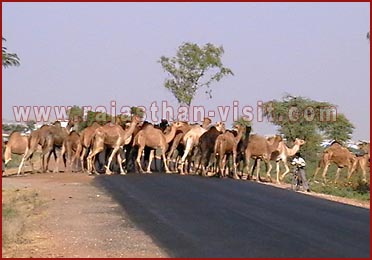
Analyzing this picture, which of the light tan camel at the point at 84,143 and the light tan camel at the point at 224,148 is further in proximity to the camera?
the light tan camel at the point at 84,143

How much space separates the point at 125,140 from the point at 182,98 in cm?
2370

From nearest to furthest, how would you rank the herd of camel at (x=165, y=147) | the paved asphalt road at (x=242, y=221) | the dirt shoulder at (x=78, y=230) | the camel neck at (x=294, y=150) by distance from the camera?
the paved asphalt road at (x=242, y=221)
the dirt shoulder at (x=78, y=230)
the herd of camel at (x=165, y=147)
the camel neck at (x=294, y=150)

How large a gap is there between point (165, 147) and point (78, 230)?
20.1 m

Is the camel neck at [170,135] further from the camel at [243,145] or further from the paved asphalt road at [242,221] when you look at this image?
the paved asphalt road at [242,221]

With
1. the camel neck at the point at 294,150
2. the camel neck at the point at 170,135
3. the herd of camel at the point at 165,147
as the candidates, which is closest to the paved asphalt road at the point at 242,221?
the herd of camel at the point at 165,147

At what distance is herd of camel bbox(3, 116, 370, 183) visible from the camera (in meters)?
35.7

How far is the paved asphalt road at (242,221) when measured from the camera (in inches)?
530

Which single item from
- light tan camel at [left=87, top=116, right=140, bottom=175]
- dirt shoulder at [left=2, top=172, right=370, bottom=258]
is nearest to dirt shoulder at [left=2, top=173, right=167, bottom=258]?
dirt shoulder at [left=2, top=172, right=370, bottom=258]

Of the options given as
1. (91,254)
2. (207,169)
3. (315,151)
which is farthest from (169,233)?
(315,151)

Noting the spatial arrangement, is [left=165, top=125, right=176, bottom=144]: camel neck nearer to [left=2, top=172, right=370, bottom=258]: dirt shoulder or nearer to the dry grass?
[left=2, top=172, right=370, bottom=258]: dirt shoulder

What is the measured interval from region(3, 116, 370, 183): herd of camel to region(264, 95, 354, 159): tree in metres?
29.9

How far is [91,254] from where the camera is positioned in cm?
1348

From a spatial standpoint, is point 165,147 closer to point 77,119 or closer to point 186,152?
point 186,152

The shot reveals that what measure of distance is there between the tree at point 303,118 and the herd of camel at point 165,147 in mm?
29907
